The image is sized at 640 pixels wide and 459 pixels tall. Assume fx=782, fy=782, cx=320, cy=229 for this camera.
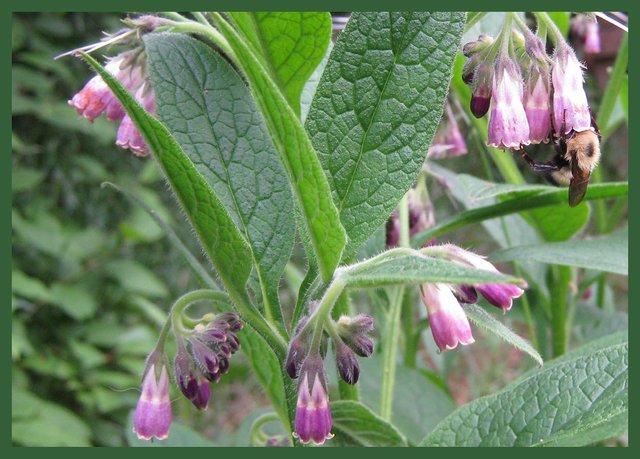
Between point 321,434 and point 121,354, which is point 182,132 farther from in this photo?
point 121,354

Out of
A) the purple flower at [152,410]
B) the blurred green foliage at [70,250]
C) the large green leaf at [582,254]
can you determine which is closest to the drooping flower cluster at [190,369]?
the purple flower at [152,410]

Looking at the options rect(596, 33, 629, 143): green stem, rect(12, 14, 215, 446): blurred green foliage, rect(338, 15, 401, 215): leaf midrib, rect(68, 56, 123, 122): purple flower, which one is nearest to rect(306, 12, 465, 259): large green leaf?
rect(338, 15, 401, 215): leaf midrib

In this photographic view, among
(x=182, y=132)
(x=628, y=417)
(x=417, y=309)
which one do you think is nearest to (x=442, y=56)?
(x=182, y=132)

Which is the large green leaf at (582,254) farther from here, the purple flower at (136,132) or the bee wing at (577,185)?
the purple flower at (136,132)

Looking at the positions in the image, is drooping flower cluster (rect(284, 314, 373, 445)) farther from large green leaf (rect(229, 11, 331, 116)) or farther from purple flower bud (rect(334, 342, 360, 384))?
large green leaf (rect(229, 11, 331, 116))

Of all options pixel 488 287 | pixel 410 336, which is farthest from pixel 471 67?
pixel 410 336
